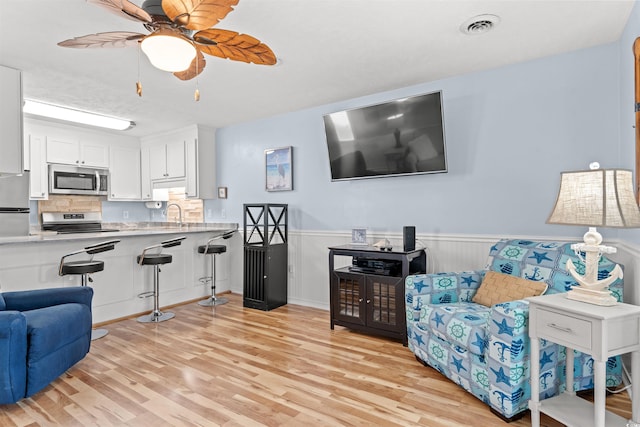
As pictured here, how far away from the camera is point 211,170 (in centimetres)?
528

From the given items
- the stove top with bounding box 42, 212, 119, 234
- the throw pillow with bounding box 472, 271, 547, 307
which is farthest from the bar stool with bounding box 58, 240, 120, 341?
the throw pillow with bounding box 472, 271, 547, 307

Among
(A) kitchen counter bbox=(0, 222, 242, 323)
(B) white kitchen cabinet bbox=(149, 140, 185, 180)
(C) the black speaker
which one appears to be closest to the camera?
(A) kitchen counter bbox=(0, 222, 242, 323)

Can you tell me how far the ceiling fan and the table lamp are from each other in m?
1.81

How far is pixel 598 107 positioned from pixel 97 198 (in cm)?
646

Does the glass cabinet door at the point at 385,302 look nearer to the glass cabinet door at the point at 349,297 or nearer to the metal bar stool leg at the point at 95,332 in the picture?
the glass cabinet door at the point at 349,297

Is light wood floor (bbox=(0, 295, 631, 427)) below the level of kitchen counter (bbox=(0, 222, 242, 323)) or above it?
below

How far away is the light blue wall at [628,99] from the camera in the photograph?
7.28 ft

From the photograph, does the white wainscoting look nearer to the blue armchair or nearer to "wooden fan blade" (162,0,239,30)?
the blue armchair

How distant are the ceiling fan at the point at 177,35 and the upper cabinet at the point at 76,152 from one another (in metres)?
3.79

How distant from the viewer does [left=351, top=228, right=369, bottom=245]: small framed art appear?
370cm

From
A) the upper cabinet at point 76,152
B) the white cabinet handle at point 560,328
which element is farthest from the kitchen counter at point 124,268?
the white cabinet handle at point 560,328

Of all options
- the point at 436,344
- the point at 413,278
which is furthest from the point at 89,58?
the point at 436,344

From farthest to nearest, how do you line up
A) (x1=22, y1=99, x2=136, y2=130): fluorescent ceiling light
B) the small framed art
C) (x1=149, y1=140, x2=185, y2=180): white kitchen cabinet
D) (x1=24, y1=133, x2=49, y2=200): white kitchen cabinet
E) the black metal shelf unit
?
1. (x1=149, y1=140, x2=185, y2=180): white kitchen cabinet
2. (x1=24, y1=133, x2=49, y2=200): white kitchen cabinet
3. the black metal shelf unit
4. (x1=22, y1=99, x2=136, y2=130): fluorescent ceiling light
5. the small framed art

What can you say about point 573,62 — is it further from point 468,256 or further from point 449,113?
point 468,256
